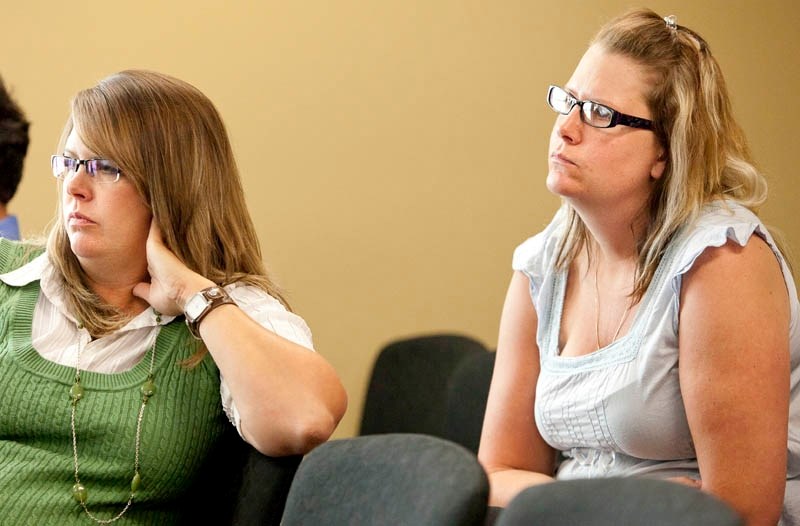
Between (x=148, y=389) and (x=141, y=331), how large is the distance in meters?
0.14

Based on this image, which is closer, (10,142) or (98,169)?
(98,169)

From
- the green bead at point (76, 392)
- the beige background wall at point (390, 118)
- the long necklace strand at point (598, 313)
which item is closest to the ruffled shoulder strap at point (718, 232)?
the long necklace strand at point (598, 313)

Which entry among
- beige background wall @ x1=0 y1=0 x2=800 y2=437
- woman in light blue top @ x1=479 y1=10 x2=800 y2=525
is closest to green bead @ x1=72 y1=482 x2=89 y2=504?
woman in light blue top @ x1=479 y1=10 x2=800 y2=525

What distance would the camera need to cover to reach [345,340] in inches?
142

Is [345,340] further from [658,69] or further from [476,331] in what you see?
[658,69]

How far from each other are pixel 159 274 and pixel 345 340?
165 cm

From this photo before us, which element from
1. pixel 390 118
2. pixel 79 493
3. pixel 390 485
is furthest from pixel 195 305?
pixel 390 118

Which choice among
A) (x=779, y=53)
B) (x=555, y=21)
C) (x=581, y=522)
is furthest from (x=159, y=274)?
(x=779, y=53)

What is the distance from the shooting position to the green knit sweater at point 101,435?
1.88 m

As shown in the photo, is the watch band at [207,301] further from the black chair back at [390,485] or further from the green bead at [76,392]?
the black chair back at [390,485]

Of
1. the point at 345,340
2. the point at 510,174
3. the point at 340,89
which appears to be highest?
the point at 340,89

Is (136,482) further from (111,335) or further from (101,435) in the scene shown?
(111,335)

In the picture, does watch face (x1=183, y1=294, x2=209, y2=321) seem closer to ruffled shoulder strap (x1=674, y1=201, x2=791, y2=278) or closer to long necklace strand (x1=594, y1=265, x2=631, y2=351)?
long necklace strand (x1=594, y1=265, x2=631, y2=351)

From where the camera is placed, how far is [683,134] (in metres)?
1.84
